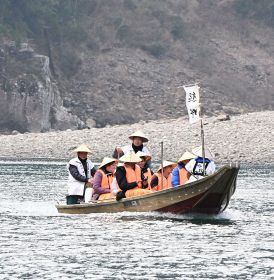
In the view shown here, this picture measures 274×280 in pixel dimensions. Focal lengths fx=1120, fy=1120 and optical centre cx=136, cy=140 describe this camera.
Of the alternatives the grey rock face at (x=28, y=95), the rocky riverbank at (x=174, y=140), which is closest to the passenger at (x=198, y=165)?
the rocky riverbank at (x=174, y=140)

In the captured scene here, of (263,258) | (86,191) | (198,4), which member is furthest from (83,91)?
(263,258)

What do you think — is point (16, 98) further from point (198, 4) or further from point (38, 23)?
point (198, 4)

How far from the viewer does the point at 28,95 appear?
7512 cm

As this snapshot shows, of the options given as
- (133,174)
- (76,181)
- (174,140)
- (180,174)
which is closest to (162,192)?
(180,174)

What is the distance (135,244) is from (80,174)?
18.5ft

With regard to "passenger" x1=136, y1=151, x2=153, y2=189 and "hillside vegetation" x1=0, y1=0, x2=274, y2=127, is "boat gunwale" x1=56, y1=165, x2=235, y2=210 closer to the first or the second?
"passenger" x1=136, y1=151, x2=153, y2=189

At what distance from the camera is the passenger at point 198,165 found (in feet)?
84.0

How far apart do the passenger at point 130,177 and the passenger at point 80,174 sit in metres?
1.21

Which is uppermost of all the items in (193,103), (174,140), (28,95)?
(28,95)

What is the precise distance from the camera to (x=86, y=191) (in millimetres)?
26688

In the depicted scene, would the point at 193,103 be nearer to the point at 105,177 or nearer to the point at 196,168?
the point at 196,168

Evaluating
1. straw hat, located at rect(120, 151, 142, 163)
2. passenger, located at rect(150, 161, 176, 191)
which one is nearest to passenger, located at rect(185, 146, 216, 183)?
passenger, located at rect(150, 161, 176, 191)

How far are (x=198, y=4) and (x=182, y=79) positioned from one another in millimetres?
12226

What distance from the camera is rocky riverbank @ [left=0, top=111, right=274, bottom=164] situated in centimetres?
5781
